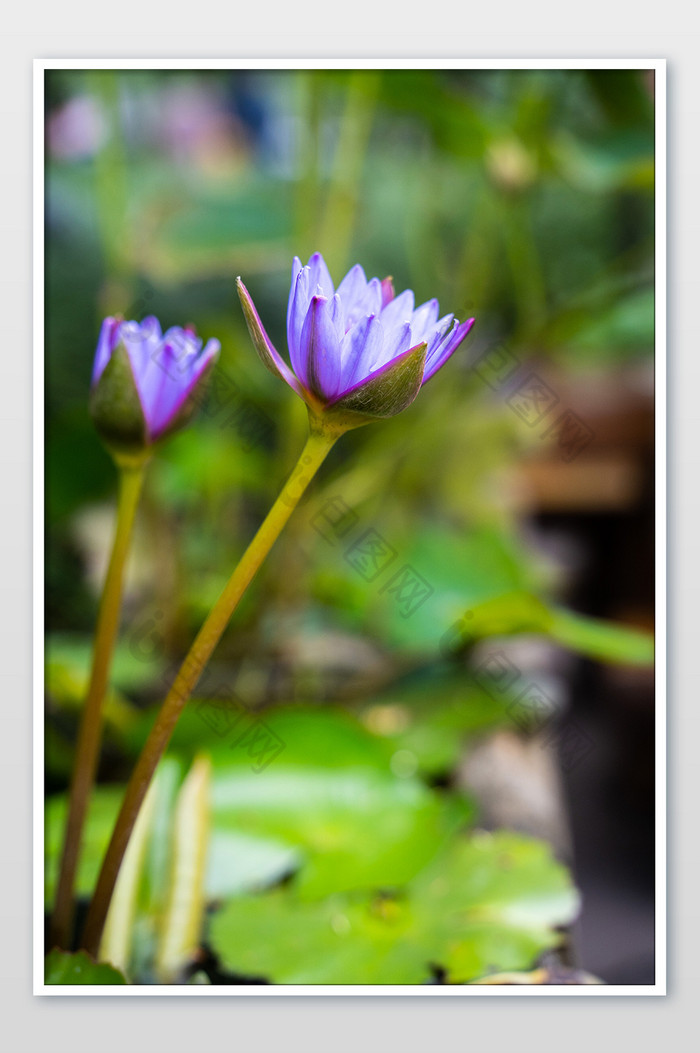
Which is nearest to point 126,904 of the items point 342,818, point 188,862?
point 188,862

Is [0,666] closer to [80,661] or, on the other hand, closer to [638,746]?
[80,661]

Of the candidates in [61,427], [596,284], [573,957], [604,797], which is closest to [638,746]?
[604,797]

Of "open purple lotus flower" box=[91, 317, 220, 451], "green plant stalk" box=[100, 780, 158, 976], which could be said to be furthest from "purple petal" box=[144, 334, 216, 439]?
"green plant stalk" box=[100, 780, 158, 976]

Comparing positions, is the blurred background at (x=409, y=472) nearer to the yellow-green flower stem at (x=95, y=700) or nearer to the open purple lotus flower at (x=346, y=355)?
the yellow-green flower stem at (x=95, y=700)

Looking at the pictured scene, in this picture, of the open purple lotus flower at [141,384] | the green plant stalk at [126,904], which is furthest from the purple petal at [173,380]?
the green plant stalk at [126,904]

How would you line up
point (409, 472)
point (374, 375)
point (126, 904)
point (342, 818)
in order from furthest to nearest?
point (409, 472) < point (342, 818) < point (126, 904) < point (374, 375)

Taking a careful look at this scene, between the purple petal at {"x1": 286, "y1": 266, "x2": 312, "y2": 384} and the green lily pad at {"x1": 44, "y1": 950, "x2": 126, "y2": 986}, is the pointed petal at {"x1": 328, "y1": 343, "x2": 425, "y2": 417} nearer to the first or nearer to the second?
the purple petal at {"x1": 286, "y1": 266, "x2": 312, "y2": 384}

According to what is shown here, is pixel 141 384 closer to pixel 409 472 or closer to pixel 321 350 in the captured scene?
pixel 321 350
